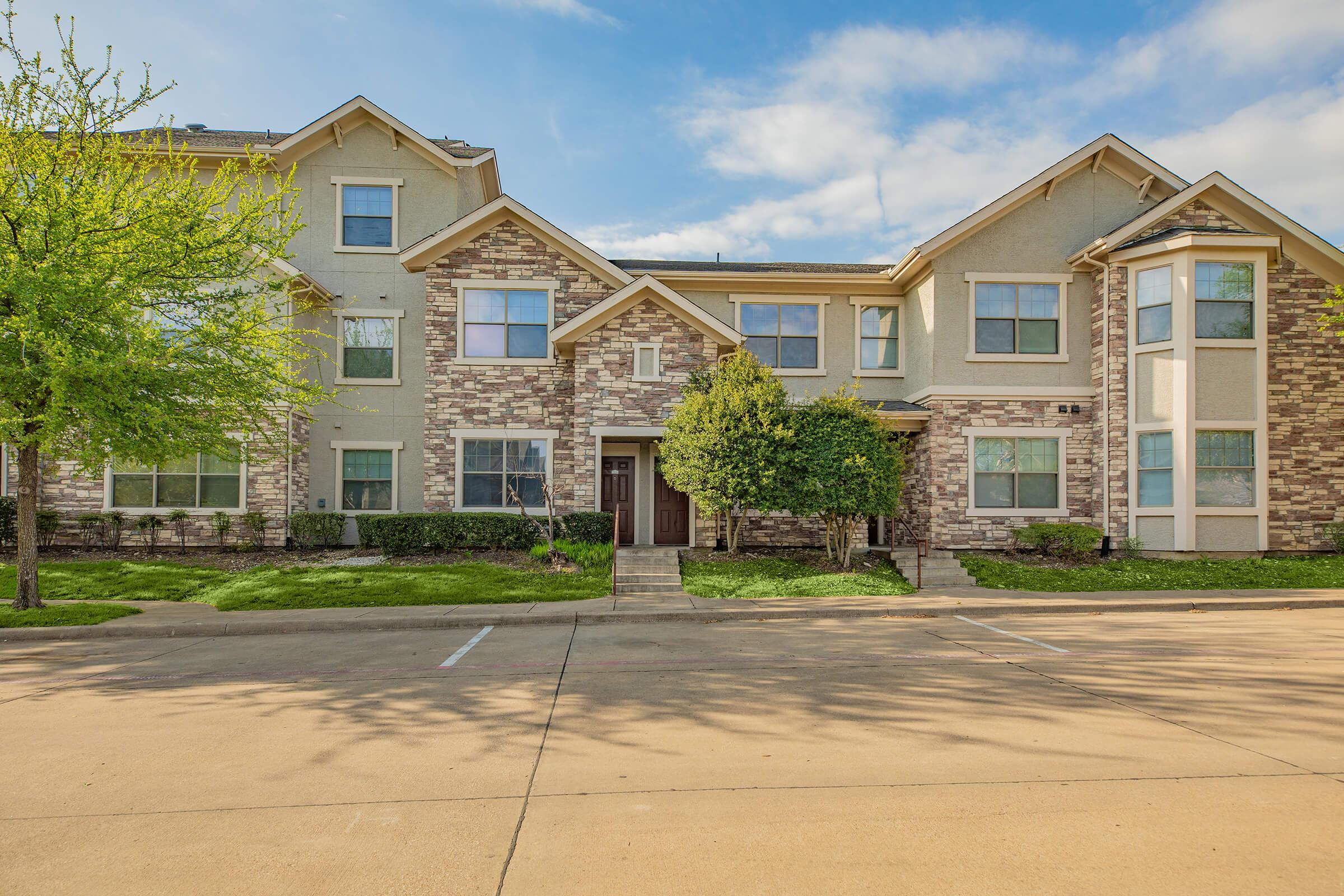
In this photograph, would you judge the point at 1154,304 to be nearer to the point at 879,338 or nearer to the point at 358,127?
the point at 879,338

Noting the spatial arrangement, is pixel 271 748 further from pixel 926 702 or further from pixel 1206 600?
pixel 1206 600

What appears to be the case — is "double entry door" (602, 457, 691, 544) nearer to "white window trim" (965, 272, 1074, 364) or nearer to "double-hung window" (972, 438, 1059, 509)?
Answer: "double-hung window" (972, 438, 1059, 509)

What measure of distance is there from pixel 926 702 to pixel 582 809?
11.2ft

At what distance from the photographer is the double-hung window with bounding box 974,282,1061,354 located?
16922mm

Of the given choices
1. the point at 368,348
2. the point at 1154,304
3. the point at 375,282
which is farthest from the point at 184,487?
the point at 1154,304

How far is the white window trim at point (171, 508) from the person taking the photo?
16.9 m

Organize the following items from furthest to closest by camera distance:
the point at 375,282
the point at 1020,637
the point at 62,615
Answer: the point at 375,282
the point at 62,615
the point at 1020,637

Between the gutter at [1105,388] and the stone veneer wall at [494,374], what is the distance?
1133cm

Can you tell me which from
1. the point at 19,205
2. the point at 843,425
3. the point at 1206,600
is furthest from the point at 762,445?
the point at 19,205

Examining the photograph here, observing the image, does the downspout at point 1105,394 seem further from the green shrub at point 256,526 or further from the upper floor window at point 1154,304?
the green shrub at point 256,526

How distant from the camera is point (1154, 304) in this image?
15.6 metres

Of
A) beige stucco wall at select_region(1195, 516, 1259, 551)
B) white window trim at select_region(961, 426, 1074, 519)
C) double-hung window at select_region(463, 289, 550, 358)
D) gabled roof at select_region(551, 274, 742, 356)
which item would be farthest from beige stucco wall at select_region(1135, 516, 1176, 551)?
double-hung window at select_region(463, 289, 550, 358)

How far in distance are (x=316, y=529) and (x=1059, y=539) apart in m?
16.6

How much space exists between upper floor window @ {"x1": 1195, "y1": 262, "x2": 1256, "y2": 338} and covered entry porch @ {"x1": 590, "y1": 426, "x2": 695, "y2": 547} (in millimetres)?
11907
